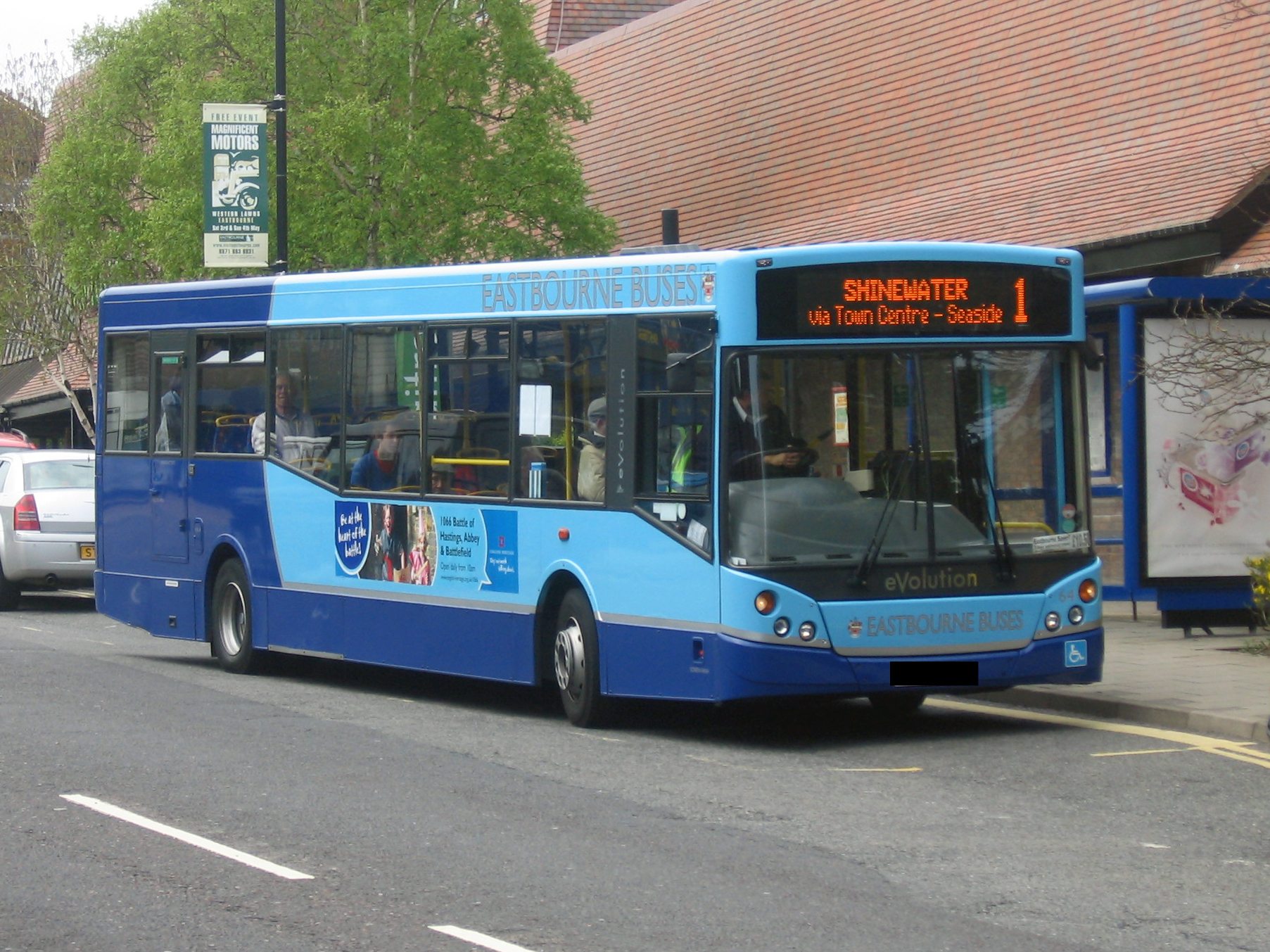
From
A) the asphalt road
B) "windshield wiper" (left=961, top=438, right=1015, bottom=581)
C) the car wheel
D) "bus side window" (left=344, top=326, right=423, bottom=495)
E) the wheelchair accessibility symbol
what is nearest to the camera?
the asphalt road

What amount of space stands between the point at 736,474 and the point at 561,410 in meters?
1.52

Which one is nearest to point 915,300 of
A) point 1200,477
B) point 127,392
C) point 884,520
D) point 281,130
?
point 884,520

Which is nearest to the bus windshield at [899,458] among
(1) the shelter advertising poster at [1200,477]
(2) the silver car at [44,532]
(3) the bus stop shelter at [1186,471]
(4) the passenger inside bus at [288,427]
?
(3) the bus stop shelter at [1186,471]

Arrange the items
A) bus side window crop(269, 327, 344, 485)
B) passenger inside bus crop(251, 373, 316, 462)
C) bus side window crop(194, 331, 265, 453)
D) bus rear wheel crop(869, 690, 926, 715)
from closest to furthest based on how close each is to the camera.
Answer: bus rear wheel crop(869, 690, 926, 715)
bus side window crop(269, 327, 344, 485)
passenger inside bus crop(251, 373, 316, 462)
bus side window crop(194, 331, 265, 453)

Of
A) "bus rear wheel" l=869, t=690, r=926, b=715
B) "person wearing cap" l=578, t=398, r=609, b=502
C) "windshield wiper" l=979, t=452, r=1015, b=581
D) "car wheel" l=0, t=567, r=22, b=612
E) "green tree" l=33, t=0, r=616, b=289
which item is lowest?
"bus rear wheel" l=869, t=690, r=926, b=715

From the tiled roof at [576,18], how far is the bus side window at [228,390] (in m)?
24.5

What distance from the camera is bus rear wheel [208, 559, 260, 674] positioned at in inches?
572

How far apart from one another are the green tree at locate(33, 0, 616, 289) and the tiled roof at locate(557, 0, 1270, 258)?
298 cm

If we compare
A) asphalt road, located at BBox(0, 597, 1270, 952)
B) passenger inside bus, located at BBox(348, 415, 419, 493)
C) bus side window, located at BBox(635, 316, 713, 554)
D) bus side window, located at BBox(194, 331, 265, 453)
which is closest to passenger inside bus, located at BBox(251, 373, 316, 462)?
bus side window, located at BBox(194, 331, 265, 453)

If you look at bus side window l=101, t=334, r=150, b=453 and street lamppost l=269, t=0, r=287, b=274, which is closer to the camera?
bus side window l=101, t=334, r=150, b=453

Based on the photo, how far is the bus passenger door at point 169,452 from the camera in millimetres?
15141

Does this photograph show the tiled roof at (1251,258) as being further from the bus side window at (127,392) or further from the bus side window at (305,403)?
the bus side window at (127,392)

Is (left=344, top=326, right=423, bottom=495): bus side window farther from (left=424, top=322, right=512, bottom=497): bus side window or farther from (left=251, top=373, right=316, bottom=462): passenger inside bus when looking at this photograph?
(left=251, top=373, right=316, bottom=462): passenger inside bus

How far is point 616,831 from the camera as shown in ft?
26.5
